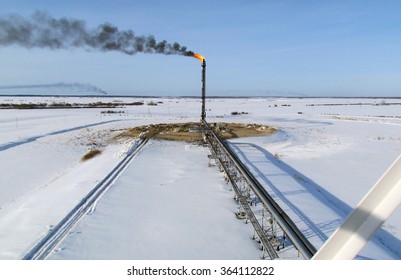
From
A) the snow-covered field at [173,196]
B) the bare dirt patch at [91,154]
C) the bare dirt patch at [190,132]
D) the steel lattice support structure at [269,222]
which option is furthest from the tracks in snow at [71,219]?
the bare dirt patch at [190,132]

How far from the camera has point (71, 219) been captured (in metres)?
8.08

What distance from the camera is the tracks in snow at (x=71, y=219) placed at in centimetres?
635

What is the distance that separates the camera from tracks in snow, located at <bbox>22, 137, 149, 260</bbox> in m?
6.35

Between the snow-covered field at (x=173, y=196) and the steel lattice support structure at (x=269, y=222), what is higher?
the steel lattice support structure at (x=269, y=222)

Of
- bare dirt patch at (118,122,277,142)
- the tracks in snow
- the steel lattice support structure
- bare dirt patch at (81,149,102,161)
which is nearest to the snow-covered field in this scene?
the tracks in snow

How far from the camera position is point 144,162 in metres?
15.3

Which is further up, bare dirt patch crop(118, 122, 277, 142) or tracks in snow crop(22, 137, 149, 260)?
bare dirt patch crop(118, 122, 277, 142)

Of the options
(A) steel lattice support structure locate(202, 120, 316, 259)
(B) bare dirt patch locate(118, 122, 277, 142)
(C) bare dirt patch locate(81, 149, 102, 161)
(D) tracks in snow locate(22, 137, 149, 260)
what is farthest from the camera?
(B) bare dirt patch locate(118, 122, 277, 142)

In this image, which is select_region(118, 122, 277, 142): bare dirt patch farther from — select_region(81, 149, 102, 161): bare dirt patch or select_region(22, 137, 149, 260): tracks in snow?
select_region(22, 137, 149, 260): tracks in snow

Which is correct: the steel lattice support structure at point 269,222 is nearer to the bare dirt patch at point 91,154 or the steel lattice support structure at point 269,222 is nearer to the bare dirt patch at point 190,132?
the bare dirt patch at point 91,154

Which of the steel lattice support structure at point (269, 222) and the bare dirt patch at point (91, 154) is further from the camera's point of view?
the bare dirt patch at point (91, 154)
